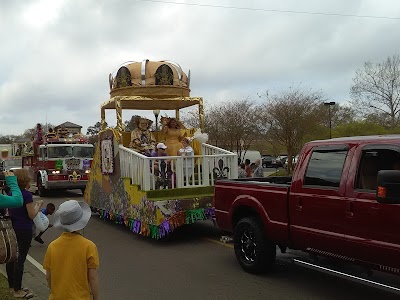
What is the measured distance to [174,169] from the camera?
9711mm

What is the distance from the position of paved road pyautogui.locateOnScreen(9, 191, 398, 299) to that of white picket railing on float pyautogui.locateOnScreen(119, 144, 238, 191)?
1.20 m

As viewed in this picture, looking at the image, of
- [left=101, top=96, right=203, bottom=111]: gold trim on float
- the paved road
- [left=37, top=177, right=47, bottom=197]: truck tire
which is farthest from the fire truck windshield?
the paved road

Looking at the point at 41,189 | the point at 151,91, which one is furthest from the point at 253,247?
the point at 41,189

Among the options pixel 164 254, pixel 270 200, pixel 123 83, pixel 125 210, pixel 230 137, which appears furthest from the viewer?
pixel 230 137

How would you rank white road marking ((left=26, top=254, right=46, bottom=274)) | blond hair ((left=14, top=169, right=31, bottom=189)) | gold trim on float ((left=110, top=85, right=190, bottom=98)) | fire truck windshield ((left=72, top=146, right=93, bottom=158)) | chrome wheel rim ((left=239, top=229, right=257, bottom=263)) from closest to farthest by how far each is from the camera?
blond hair ((left=14, top=169, right=31, bottom=189)) < chrome wheel rim ((left=239, top=229, right=257, bottom=263)) < white road marking ((left=26, top=254, right=46, bottom=274)) < gold trim on float ((left=110, top=85, right=190, bottom=98)) < fire truck windshield ((left=72, top=146, right=93, bottom=158))

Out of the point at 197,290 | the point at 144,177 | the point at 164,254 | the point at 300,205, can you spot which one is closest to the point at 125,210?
the point at 144,177

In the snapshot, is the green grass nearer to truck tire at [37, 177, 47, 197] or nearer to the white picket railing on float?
the white picket railing on float

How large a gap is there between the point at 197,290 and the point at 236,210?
1.47 metres

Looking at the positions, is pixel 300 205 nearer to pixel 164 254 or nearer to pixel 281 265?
pixel 281 265

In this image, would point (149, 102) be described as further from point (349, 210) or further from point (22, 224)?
point (349, 210)

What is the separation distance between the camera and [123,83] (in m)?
11.4

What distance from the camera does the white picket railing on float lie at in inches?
372

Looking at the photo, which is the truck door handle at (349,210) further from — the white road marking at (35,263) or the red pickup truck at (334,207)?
the white road marking at (35,263)

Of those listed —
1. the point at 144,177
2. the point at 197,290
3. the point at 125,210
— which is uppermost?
the point at 144,177
